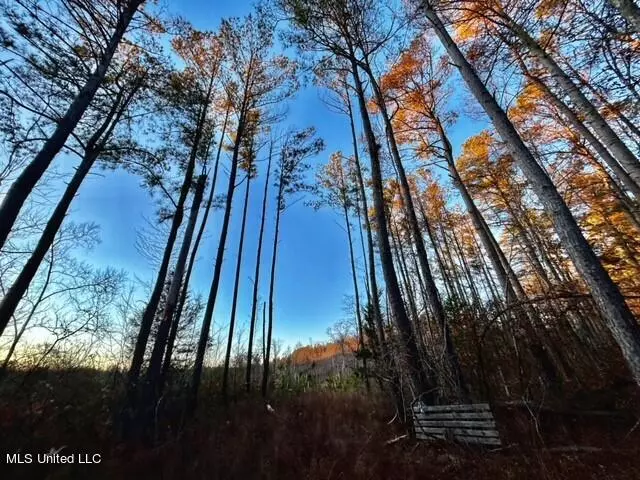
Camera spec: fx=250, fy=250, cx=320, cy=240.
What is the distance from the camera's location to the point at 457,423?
346 centimetres

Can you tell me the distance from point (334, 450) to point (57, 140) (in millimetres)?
6440

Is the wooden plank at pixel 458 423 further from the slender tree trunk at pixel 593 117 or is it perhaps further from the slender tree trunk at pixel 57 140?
the slender tree trunk at pixel 57 140

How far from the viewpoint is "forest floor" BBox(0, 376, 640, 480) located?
2951 mm

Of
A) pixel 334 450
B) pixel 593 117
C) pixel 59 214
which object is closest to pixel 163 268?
pixel 59 214

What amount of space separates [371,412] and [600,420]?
3853mm

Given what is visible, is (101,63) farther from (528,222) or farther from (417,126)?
(528,222)

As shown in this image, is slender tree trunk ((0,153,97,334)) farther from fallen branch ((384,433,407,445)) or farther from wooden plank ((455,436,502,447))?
wooden plank ((455,436,502,447))

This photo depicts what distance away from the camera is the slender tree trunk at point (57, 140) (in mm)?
3127

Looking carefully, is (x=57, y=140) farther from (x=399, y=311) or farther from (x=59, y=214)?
(x=399, y=311)

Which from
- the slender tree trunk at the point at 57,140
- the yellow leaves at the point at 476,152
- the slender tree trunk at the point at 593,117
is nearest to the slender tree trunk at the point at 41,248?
the slender tree trunk at the point at 57,140

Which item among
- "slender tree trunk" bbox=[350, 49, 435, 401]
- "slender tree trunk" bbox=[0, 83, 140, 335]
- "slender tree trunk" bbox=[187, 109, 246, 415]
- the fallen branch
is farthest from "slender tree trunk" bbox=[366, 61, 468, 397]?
"slender tree trunk" bbox=[0, 83, 140, 335]

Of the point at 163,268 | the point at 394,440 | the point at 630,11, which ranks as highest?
the point at 630,11

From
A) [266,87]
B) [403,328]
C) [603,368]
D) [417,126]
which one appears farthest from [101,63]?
[603,368]

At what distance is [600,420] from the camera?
3867mm
